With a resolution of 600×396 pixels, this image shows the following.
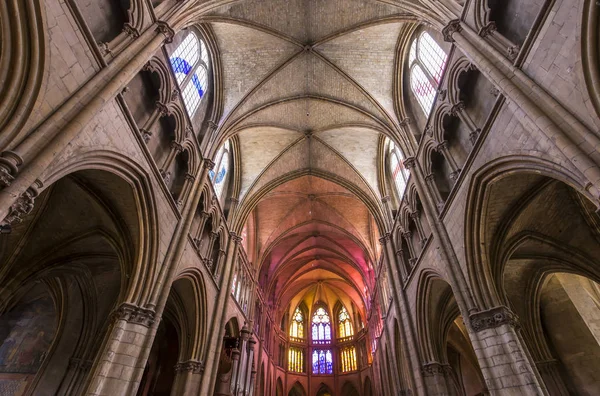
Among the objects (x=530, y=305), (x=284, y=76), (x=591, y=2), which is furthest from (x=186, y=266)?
(x=530, y=305)

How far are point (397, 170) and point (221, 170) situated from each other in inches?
375

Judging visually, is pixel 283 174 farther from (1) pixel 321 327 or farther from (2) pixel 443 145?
(1) pixel 321 327

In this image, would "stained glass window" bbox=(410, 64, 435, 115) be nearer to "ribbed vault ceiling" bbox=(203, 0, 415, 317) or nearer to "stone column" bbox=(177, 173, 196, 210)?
"ribbed vault ceiling" bbox=(203, 0, 415, 317)

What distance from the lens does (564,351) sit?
1312cm

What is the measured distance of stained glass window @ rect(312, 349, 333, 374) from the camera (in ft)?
117

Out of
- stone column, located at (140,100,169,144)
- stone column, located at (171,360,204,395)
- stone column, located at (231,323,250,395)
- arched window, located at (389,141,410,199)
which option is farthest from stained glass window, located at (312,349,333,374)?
stone column, located at (140,100,169,144)

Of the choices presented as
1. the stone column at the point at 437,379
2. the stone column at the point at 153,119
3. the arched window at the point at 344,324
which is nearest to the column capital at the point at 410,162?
the stone column at the point at 437,379

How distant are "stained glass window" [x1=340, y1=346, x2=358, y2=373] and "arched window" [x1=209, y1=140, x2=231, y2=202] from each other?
2520 centimetres

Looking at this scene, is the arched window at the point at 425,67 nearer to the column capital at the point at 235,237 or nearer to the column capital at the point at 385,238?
the column capital at the point at 385,238

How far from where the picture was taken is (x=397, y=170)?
18141 mm

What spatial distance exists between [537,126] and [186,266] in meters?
10.8

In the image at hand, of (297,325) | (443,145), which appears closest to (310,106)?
(443,145)

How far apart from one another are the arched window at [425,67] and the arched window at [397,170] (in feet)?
12.5

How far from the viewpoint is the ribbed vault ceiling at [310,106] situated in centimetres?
1436
